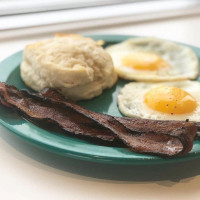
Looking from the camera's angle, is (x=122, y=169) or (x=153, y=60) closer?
(x=122, y=169)

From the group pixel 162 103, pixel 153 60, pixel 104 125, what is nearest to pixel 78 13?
pixel 153 60

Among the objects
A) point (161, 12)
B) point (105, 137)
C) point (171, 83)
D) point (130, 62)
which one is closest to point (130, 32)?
point (161, 12)

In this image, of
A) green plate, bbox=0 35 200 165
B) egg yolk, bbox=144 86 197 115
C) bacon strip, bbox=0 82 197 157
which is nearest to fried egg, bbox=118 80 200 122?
egg yolk, bbox=144 86 197 115

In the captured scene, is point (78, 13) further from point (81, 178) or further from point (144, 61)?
point (81, 178)

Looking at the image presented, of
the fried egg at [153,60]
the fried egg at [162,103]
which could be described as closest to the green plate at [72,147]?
the fried egg at [162,103]

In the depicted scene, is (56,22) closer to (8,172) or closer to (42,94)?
(42,94)

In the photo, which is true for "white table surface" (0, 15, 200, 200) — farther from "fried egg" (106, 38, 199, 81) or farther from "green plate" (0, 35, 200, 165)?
"fried egg" (106, 38, 199, 81)
